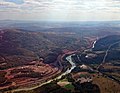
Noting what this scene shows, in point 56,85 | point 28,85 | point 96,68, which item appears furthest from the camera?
point 96,68

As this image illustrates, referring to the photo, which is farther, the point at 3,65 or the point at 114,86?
the point at 3,65

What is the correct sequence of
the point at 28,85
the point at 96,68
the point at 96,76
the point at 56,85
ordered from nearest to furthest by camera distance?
1. the point at 56,85
2. the point at 28,85
3. the point at 96,76
4. the point at 96,68

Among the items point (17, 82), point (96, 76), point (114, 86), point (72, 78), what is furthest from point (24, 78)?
point (114, 86)

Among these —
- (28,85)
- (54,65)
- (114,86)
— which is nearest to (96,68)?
(54,65)

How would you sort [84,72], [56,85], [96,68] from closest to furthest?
[56,85]
[84,72]
[96,68]

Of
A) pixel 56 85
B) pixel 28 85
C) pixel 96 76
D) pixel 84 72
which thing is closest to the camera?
pixel 56 85

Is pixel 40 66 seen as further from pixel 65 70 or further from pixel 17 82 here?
pixel 17 82

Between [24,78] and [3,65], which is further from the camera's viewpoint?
[3,65]

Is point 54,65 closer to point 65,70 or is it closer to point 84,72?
point 65,70
